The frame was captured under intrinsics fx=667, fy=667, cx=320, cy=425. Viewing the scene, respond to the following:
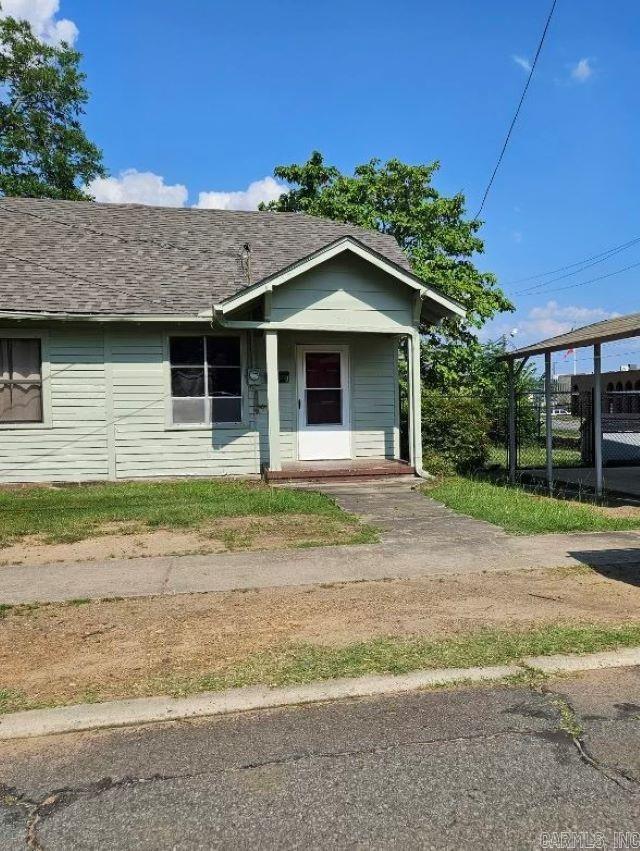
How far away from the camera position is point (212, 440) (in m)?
12.8

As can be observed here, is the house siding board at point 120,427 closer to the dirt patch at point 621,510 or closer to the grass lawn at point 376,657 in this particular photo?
the dirt patch at point 621,510

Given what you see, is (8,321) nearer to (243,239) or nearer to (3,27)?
(243,239)

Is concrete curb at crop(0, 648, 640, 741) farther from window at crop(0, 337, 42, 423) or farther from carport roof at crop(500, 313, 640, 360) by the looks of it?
window at crop(0, 337, 42, 423)

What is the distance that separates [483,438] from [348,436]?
2786 millimetres

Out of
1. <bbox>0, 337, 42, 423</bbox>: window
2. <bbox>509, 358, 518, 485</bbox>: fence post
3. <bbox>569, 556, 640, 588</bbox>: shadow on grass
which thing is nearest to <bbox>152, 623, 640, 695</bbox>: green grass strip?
<bbox>569, 556, 640, 588</bbox>: shadow on grass

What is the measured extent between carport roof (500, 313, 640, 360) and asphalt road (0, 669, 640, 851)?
7.20 meters

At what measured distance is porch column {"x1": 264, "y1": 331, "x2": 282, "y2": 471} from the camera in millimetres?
11867

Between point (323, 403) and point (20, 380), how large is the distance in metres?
5.73

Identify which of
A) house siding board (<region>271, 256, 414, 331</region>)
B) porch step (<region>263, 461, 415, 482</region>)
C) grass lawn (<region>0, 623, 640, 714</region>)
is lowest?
grass lawn (<region>0, 623, 640, 714</region>)

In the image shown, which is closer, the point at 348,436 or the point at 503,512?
the point at 503,512

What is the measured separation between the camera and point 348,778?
117 inches

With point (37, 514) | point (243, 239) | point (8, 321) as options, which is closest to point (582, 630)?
point (37, 514)

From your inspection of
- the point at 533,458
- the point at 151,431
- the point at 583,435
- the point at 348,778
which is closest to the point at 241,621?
the point at 348,778

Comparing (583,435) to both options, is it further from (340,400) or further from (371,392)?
(340,400)
